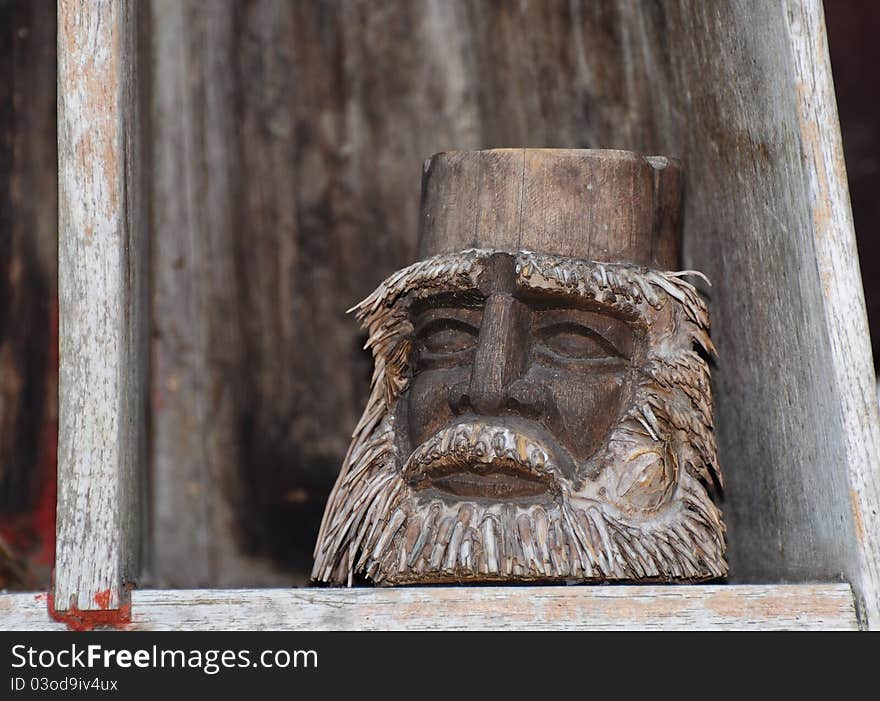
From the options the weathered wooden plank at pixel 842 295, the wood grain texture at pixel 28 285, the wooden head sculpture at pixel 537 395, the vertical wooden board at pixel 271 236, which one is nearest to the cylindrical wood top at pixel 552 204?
the wooden head sculpture at pixel 537 395

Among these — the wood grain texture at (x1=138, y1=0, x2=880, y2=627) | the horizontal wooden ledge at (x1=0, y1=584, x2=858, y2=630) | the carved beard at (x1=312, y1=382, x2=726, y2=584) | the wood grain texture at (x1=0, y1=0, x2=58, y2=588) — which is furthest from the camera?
the wood grain texture at (x1=138, y1=0, x2=880, y2=627)

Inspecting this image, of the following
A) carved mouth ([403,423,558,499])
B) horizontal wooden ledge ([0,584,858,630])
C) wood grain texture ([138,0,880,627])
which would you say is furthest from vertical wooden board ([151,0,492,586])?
horizontal wooden ledge ([0,584,858,630])

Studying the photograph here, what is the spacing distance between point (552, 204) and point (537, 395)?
23cm

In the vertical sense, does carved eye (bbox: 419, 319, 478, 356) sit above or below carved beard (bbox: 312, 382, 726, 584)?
above

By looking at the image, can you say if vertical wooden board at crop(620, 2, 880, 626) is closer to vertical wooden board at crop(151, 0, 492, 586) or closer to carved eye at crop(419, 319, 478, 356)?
carved eye at crop(419, 319, 478, 356)

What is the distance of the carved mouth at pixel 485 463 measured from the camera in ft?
4.15

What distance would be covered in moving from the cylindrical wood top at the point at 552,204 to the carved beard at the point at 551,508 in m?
0.04

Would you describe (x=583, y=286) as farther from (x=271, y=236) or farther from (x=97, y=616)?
(x=271, y=236)

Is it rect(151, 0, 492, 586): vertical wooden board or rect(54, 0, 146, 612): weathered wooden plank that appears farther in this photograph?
rect(151, 0, 492, 586): vertical wooden board

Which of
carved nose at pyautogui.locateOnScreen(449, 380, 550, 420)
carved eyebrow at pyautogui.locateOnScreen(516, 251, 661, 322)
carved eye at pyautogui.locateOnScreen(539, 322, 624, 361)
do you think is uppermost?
carved eyebrow at pyautogui.locateOnScreen(516, 251, 661, 322)

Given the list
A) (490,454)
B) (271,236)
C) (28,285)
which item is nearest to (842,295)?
(490,454)

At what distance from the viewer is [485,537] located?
1.25 metres

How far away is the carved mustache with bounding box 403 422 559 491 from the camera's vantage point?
4.15 ft
